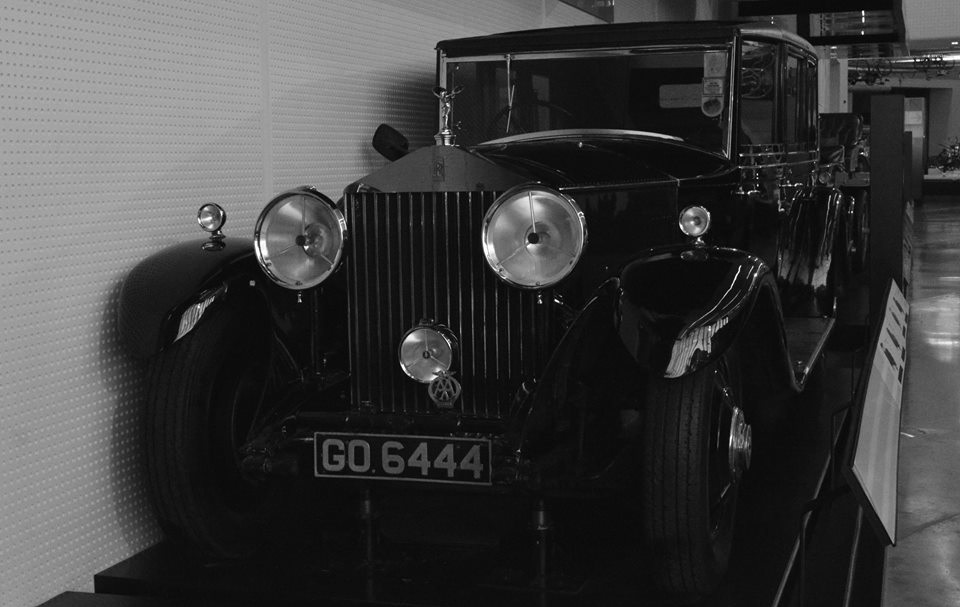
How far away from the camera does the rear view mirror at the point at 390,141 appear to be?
13.5ft

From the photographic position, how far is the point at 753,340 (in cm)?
292

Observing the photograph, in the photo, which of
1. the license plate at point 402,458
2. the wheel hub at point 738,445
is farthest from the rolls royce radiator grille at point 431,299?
the wheel hub at point 738,445

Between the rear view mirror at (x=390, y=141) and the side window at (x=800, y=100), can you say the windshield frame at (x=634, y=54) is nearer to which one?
the rear view mirror at (x=390, y=141)

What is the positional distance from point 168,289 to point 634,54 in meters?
1.75

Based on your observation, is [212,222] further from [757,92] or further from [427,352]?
[757,92]

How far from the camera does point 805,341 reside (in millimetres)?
3789

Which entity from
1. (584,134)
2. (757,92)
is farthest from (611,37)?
(757,92)

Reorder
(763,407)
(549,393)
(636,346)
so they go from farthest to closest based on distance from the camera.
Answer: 1. (763,407)
2. (549,393)
3. (636,346)

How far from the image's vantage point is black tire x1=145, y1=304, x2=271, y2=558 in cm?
274

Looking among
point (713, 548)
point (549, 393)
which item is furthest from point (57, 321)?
point (713, 548)

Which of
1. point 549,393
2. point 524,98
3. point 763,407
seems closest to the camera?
point 549,393

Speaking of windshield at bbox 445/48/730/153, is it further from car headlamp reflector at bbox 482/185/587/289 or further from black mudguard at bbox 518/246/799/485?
car headlamp reflector at bbox 482/185/587/289

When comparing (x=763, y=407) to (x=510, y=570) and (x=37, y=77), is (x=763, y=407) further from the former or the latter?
(x=37, y=77)

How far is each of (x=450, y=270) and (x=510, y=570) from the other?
750 mm
